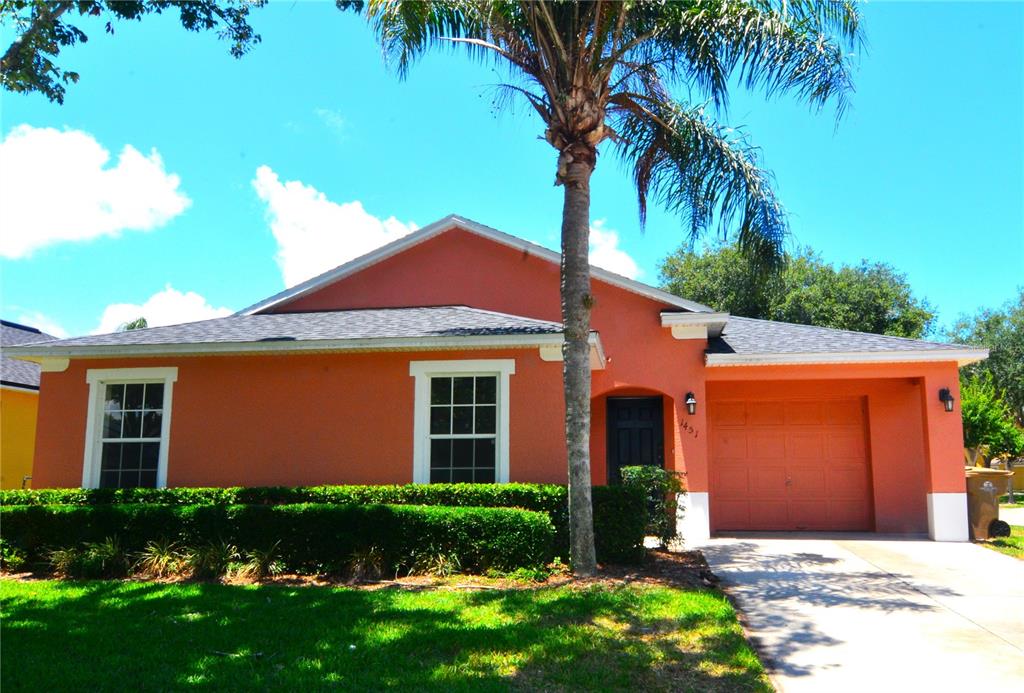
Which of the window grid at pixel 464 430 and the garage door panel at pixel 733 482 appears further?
the garage door panel at pixel 733 482

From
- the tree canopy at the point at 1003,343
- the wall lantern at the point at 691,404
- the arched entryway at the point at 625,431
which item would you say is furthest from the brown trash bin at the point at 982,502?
the tree canopy at the point at 1003,343

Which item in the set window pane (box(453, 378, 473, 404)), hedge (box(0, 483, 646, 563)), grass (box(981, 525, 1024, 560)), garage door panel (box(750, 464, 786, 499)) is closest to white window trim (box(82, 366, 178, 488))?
hedge (box(0, 483, 646, 563))

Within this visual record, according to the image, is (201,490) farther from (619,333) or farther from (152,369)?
(619,333)

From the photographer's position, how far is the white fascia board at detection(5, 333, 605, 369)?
410 inches

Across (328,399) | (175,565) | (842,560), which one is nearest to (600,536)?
(842,560)

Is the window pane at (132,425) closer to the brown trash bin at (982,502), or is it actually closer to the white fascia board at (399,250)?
the white fascia board at (399,250)

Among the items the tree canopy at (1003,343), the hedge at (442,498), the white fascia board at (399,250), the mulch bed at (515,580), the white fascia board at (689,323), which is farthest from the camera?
the tree canopy at (1003,343)

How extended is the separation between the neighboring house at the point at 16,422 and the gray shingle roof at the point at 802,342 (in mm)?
15883

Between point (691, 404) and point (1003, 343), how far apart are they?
992 inches

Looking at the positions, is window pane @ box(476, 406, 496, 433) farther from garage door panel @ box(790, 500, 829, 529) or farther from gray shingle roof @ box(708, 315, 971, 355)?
garage door panel @ box(790, 500, 829, 529)

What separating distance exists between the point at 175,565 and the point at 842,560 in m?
9.05

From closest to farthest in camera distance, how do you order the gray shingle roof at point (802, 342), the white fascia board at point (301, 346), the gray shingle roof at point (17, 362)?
the white fascia board at point (301, 346) → the gray shingle roof at point (802, 342) → the gray shingle roof at point (17, 362)

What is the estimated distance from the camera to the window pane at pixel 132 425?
11.6 meters

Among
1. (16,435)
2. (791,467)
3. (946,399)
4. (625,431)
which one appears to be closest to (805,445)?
(791,467)
